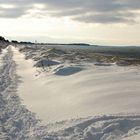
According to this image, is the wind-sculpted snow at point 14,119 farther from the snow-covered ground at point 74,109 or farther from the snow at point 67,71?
the snow at point 67,71

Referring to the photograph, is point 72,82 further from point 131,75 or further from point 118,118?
point 118,118

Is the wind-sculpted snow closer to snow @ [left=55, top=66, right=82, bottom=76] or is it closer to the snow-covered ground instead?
the snow-covered ground

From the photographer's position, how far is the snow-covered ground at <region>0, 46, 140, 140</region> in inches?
312

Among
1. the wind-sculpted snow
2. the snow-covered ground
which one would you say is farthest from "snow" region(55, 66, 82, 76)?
the wind-sculpted snow

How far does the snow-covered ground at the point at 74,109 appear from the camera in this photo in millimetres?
7922

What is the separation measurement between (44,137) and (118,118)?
180cm

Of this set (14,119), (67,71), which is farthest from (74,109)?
(67,71)

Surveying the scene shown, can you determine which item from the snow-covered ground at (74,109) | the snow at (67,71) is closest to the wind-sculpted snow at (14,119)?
the snow-covered ground at (74,109)

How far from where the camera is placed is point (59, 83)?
1555 cm

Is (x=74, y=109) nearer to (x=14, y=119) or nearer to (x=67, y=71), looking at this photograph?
(x=14, y=119)

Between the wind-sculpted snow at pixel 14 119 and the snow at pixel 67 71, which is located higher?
the snow at pixel 67 71

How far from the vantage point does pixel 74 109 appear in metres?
10.0

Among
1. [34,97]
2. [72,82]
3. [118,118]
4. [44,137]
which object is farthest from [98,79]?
[44,137]

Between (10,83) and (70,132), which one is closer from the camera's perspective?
(70,132)
